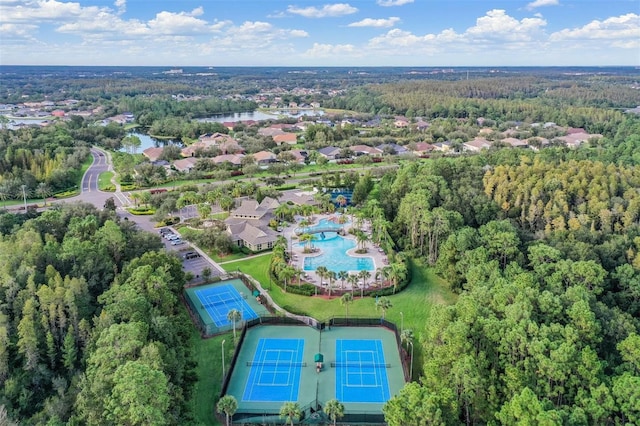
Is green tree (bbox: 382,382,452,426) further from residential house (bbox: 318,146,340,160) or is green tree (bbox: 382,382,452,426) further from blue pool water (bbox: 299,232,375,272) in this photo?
residential house (bbox: 318,146,340,160)

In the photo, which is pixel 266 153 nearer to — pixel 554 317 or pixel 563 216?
pixel 563 216

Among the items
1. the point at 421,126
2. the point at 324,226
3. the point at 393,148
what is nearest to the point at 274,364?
the point at 324,226

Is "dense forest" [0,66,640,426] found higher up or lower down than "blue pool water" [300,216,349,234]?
higher up

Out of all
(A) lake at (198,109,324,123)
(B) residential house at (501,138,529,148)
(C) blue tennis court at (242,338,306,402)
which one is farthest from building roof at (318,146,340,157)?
(C) blue tennis court at (242,338,306,402)

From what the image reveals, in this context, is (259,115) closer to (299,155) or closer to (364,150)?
(364,150)

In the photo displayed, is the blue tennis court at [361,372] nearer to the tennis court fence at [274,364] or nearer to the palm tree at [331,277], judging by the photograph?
the tennis court fence at [274,364]

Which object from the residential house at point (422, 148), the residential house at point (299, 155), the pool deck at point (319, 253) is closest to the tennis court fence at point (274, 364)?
the pool deck at point (319, 253)

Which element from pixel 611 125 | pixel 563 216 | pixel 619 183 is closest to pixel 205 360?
pixel 563 216
